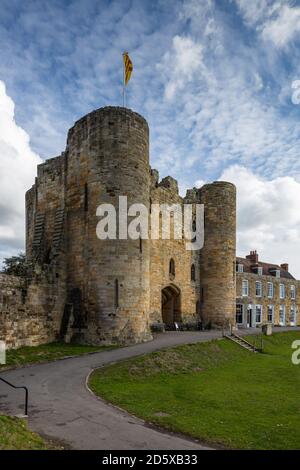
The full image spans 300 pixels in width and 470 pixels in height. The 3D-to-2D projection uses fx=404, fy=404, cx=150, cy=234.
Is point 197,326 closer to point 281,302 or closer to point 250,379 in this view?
point 250,379

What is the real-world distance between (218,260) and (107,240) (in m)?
16.5

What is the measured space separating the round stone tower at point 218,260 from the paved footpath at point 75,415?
863 inches

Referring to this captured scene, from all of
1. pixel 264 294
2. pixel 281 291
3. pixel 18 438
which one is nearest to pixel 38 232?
pixel 18 438

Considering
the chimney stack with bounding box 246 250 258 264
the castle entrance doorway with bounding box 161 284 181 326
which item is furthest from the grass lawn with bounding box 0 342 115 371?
the chimney stack with bounding box 246 250 258 264

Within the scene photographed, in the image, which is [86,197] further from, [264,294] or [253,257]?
[253,257]

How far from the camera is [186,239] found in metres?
35.8

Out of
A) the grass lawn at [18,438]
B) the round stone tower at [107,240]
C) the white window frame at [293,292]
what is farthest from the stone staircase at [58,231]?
the white window frame at [293,292]

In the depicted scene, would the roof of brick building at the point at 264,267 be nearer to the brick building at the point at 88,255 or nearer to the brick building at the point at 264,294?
the brick building at the point at 264,294

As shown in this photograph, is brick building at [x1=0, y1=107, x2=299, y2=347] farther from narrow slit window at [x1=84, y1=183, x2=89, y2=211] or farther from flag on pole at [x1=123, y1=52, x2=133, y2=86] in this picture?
flag on pole at [x1=123, y1=52, x2=133, y2=86]

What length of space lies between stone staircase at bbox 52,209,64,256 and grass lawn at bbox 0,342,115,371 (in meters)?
5.81

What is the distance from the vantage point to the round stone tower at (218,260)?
36.8m

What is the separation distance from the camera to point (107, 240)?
2322 centimetres
